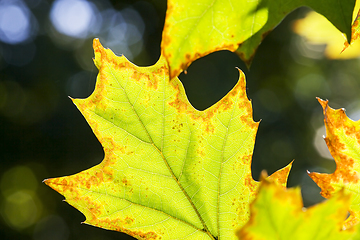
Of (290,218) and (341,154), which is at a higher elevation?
(290,218)

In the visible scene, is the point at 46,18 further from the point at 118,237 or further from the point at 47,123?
the point at 118,237

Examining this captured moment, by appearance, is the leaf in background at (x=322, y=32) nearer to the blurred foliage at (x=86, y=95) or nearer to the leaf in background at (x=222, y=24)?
the leaf in background at (x=222, y=24)

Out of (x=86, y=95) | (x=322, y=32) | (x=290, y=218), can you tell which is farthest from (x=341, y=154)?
(x=86, y=95)

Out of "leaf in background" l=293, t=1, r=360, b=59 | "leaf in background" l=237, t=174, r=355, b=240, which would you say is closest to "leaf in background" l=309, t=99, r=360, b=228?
"leaf in background" l=237, t=174, r=355, b=240

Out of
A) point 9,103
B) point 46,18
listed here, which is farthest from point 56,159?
point 46,18

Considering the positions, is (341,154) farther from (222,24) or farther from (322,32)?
(322,32)

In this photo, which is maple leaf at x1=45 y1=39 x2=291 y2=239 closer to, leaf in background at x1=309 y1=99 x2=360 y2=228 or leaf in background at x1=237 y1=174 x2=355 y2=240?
leaf in background at x1=309 y1=99 x2=360 y2=228
